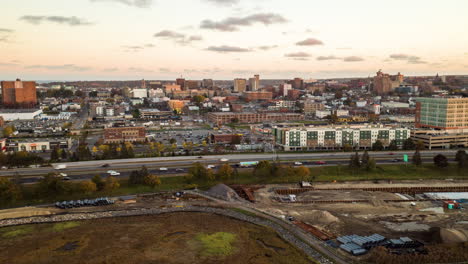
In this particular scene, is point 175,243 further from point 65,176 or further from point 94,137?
point 94,137

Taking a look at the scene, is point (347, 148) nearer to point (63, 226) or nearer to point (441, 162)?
point (441, 162)

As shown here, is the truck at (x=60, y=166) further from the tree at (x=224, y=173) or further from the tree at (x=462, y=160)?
the tree at (x=462, y=160)

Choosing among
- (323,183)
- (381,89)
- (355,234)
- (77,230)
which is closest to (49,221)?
(77,230)

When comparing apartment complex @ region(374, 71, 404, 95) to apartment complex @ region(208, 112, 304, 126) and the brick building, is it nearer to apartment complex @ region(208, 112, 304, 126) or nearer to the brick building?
the brick building

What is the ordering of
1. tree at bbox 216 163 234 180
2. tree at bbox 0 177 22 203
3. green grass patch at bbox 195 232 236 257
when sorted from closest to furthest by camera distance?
green grass patch at bbox 195 232 236 257 → tree at bbox 0 177 22 203 → tree at bbox 216 163 234 180

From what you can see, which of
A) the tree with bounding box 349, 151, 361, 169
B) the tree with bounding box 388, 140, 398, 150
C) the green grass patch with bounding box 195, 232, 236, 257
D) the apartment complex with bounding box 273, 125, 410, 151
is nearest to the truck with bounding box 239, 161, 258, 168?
the tree with bounding box 349, 151, 361, 169

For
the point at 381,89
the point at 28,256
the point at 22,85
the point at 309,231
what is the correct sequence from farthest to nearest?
the point at 381,89 < the point at 22,85 < the point at 309,231 < the point at 28,256
